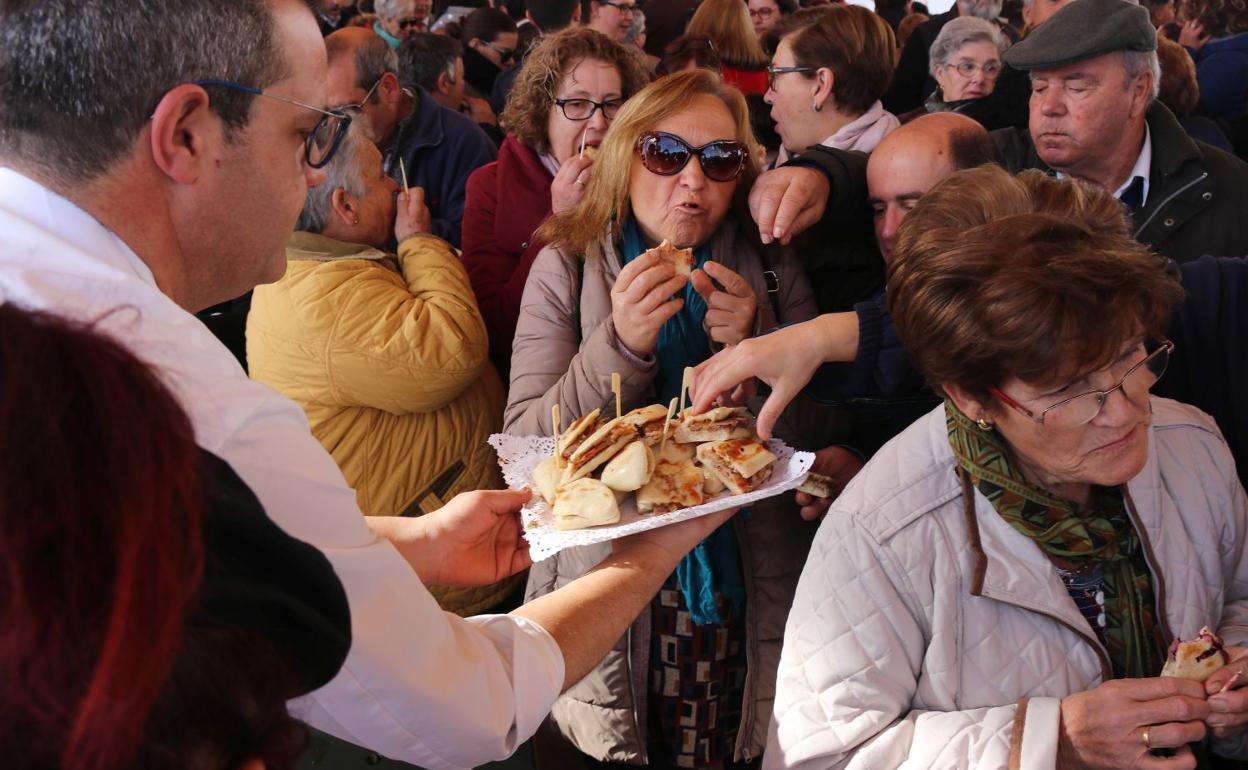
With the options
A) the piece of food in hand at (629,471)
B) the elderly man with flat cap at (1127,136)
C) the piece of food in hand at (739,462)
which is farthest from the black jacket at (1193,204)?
the piece of food in hand at (629,471)

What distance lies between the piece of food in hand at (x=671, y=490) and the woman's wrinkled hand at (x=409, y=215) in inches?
52.3

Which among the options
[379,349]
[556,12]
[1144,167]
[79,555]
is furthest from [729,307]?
[556,12]

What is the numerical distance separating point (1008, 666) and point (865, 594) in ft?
0.90

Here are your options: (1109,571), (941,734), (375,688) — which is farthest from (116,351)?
(1109,571)

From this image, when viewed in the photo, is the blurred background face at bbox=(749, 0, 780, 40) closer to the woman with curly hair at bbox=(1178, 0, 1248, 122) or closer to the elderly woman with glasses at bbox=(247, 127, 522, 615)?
the woman with curly hair at bbox=(1178, 0, 1248, 122)

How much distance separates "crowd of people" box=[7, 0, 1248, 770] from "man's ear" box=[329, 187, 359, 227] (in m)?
0.02

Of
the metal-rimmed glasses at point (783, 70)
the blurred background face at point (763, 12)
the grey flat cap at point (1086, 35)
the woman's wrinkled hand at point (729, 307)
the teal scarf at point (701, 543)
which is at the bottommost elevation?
the teal scarf at point (701, 543)

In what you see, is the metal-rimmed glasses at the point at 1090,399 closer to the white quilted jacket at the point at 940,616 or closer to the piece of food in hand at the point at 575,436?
the white quilted jacket at the point at 940,616

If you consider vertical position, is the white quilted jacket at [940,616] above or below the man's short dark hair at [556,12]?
below

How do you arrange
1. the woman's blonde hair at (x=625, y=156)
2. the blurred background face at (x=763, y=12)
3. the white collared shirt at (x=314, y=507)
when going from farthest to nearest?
the blurred background face at (x=763, y=12), the woman's blonde hair at (x=625, y=156), the white collared shirt at (x=314, y=507)

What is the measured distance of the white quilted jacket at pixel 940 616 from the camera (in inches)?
71.4

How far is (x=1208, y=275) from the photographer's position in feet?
7.11

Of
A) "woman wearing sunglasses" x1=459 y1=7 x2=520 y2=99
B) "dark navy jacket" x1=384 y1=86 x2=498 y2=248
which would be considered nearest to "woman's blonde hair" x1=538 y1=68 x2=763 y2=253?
"dark navy jacket" x1=384 y1=86 x2=498 y2=248

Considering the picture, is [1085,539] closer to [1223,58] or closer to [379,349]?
[379,349]
